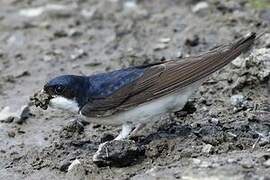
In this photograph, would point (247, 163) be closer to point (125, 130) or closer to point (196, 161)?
point (196, 161)

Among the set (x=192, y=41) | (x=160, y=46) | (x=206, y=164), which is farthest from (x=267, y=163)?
(x=160, y=46)

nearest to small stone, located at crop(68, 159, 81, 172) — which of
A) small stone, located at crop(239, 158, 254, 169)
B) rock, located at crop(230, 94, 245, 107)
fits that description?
small stone, located at crop(239, 158, 254, 169)

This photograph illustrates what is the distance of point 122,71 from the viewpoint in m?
5.14

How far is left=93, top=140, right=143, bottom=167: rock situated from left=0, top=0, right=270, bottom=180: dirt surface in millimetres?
45

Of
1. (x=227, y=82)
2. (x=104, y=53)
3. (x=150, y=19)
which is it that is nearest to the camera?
(x=227, y=82)

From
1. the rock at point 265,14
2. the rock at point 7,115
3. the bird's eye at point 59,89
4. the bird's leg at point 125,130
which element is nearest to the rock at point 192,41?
the rock at point 265,14

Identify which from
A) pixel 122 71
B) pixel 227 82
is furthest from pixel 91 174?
pixel 227 82

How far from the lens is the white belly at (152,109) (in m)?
4.96

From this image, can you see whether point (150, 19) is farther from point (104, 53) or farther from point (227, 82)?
point (227, 82)

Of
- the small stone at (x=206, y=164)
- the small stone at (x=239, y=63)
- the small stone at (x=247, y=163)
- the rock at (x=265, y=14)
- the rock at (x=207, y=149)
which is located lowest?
the rock at (x=207, y=149)

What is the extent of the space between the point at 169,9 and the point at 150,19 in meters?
0.31

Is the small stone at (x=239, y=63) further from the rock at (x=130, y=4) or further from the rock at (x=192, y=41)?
the rock at (x=130, y=4)

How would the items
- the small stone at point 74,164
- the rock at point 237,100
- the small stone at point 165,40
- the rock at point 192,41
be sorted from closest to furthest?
1. the small stone at point 74,164
2. the rock at point 237,100
3. the rock at point 192,41
4. the small stone at point 165,40

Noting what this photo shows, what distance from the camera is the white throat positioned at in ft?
16.6
